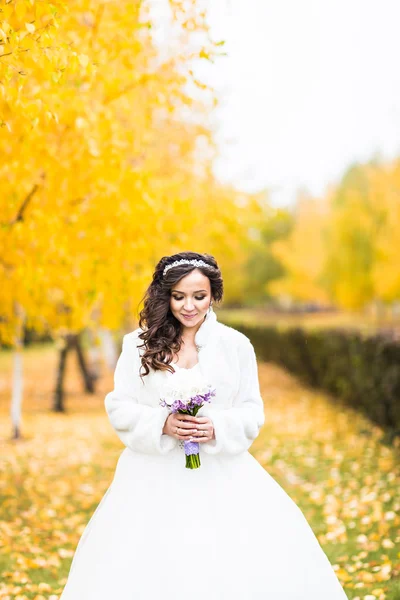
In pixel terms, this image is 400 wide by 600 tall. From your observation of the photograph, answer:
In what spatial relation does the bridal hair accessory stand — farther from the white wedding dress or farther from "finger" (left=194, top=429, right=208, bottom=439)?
"finger" (left=194, top=429, right=208, bottom=439)

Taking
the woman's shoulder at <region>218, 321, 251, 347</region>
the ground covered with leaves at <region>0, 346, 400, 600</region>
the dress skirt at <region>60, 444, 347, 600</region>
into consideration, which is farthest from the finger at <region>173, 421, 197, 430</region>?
the ground covered with leaves at <region>0, 346, 400, 600</region>

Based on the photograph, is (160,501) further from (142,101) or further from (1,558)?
(142,101)

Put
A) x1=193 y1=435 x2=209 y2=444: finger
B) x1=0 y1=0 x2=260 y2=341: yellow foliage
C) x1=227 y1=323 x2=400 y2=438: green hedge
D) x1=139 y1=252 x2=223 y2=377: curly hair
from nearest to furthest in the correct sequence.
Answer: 1. x1=193 y1=435 x2=209 y2=444: finger
2. x1=139 y1=252 x2=223 y2=377: curly hair
3. x1=0 y1=0 x2=260 y2=341: yellow foliage
4. x1=227 y1=323 x2=400 y2=438: green hedge

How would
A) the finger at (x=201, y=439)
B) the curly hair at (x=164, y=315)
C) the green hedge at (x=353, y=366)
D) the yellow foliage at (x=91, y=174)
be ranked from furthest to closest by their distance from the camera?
the green hedge at (x=353, y=366), the yellow foliage at (x=91, y=174), the curly hair at (x=164, y=315), the finger at (x=201, y=439)

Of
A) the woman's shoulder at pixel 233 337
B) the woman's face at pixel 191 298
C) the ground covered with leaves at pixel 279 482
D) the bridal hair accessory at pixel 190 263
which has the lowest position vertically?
the ground covered with leaves at pixel 279 482

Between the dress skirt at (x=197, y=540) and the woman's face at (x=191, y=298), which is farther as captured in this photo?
the woman's face at (x=191, y=298)

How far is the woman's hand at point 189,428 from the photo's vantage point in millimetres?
2952

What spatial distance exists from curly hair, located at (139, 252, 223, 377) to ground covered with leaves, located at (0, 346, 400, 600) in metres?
2.31

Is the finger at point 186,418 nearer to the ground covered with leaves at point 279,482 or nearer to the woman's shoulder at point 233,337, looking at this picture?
the woman's shoulder at point 233,337

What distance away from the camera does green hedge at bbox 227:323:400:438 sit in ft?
28.8

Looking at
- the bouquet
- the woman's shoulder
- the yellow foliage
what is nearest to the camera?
the bouquet

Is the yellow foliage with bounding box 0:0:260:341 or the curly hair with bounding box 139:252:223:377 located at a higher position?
the yellow foliage with bounding box 0:0:260:341

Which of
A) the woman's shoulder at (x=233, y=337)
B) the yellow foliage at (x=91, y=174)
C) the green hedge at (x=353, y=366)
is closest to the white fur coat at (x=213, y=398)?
the woman's shoulder at (x=233, y=337)

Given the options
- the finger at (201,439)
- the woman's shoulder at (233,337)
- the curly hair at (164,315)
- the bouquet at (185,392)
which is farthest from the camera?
the woman's shoulder at (233,337)
